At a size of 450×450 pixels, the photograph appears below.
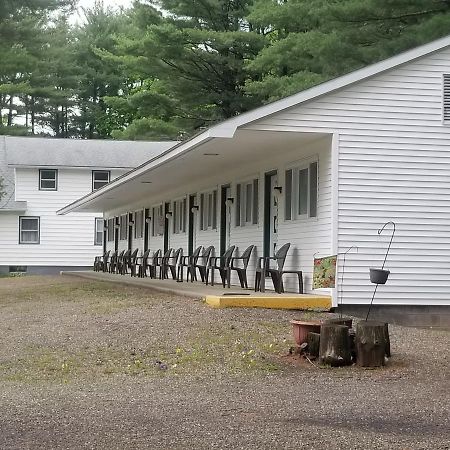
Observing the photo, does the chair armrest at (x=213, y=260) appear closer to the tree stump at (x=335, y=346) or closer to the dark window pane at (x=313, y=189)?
the dark window pane at (x=313, y=189)

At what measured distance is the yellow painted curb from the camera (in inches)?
526

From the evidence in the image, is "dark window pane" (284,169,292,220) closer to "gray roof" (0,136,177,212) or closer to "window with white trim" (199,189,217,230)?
"window with white trim" (199,189,217,230)

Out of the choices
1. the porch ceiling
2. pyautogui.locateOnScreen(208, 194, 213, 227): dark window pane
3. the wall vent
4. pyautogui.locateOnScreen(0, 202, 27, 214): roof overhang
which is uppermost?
the wall vent

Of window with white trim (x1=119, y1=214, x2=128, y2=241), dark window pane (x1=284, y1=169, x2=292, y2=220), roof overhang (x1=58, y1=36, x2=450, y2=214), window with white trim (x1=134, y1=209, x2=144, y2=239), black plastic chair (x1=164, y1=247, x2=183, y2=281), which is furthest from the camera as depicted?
window with white trim (x1=119, y1=214, x2=128, y2=241)

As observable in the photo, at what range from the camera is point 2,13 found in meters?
15.0

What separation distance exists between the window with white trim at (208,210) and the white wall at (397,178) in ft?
23.6

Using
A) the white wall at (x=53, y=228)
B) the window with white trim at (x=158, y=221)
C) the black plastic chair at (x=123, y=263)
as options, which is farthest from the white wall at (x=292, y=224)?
the white wall at (x=53, y=228)

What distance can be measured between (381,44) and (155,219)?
31.6ft

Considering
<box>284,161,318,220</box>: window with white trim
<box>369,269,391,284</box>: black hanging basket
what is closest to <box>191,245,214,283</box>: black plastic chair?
<box>284,161,318,220</box>: window with white trim

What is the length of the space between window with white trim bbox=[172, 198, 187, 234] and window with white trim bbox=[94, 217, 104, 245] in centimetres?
1289

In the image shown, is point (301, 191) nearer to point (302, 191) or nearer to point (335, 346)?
point (302, 191)

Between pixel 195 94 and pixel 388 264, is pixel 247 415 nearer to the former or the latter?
pixel 388 264

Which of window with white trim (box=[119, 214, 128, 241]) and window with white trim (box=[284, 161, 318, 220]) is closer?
window with white trim (box=[284, 161, 318, 220])

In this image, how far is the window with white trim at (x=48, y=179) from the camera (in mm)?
37406
